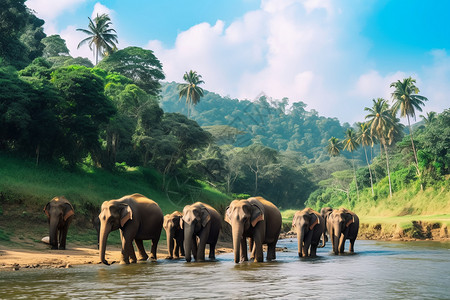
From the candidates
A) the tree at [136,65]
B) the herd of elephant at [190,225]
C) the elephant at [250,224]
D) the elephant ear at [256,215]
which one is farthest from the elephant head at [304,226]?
the tree at [136,65]

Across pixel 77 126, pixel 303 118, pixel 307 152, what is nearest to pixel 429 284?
pixel 77 126

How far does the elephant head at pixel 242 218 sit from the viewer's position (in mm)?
18109

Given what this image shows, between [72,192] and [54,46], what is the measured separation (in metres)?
62.2

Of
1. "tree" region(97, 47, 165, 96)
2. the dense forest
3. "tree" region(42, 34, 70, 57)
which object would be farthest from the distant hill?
"tree" region(97, 47, 165, 96)

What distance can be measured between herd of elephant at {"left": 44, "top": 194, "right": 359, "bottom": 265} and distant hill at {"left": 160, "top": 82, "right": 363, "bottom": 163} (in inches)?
5405

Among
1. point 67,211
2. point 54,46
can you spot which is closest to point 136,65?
point 54,46

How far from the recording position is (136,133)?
52062 mm

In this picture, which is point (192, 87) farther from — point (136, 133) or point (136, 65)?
point (136, 133)

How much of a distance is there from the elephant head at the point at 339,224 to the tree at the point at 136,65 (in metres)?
46.6

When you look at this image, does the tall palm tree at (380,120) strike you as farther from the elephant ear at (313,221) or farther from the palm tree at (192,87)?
the elephant ear at (313,221)

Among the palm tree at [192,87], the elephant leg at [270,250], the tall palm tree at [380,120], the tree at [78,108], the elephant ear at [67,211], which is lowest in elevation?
the elephant leg at [270,250]

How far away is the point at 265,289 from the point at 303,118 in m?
187

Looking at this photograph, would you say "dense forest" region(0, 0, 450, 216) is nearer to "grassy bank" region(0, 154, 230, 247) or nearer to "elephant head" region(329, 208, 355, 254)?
"grassy bank" region(0, 154, 230, 247)

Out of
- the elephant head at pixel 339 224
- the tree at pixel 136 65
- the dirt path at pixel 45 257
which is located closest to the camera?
the dirt path at pixel 45 257
